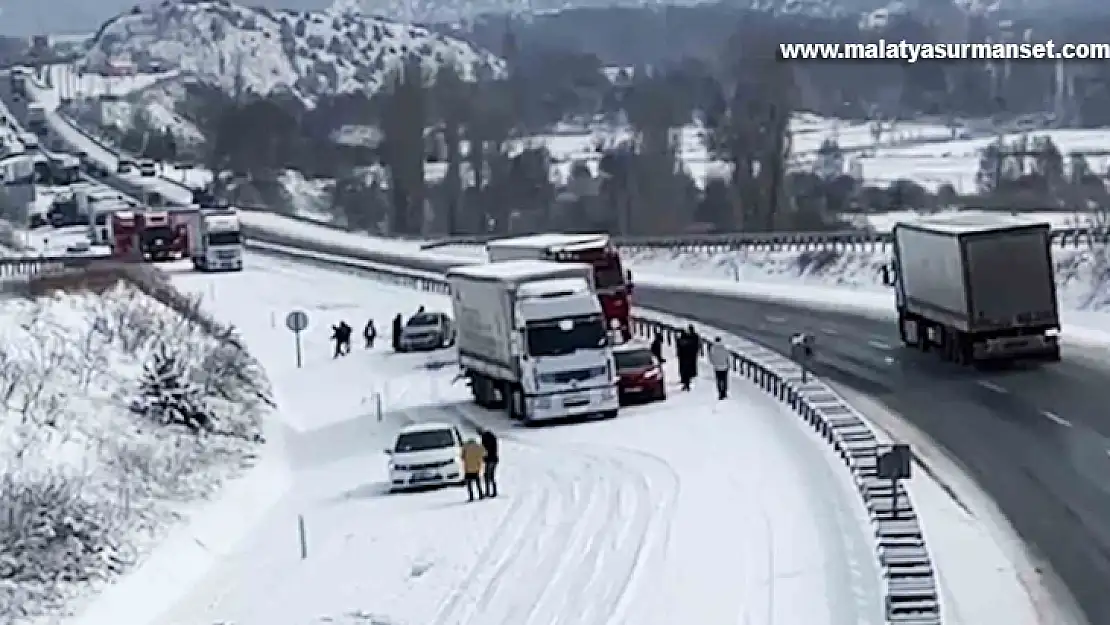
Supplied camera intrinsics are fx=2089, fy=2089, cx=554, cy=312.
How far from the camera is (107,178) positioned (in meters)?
161

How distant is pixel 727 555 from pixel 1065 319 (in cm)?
3160

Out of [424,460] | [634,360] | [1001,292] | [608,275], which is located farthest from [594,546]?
[608,275]

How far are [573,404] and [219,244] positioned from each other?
49.9 meters

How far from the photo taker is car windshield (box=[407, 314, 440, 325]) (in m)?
60.8

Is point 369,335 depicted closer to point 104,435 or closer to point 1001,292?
point 1001,292

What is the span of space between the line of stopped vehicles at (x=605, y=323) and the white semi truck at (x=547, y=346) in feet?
0.07

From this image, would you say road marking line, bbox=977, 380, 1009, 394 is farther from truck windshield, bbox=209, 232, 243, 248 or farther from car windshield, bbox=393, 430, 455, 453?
truck windshield, bbox=209, 232, 243, 248

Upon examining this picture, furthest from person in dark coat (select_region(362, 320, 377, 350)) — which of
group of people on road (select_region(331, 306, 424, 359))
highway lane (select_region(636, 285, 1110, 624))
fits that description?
highway lane (select_region(636, 285, 1110, 624))

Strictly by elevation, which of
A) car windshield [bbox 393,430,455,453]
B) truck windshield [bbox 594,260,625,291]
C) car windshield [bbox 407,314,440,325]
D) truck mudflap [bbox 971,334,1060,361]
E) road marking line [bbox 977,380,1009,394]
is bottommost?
road marking line [bbox 977,380,1009,394]

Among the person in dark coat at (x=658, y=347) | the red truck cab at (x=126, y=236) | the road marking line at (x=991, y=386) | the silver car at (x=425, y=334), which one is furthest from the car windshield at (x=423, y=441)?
the red truck cab at (x=126, y=236)

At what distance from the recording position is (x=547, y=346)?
43844mm

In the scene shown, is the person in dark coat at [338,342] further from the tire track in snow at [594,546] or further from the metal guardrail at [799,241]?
the tire track in snow at [594,546]

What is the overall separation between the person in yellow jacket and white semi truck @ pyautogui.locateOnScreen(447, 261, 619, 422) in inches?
338

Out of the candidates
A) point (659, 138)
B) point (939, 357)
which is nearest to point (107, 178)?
point (659, 138)
